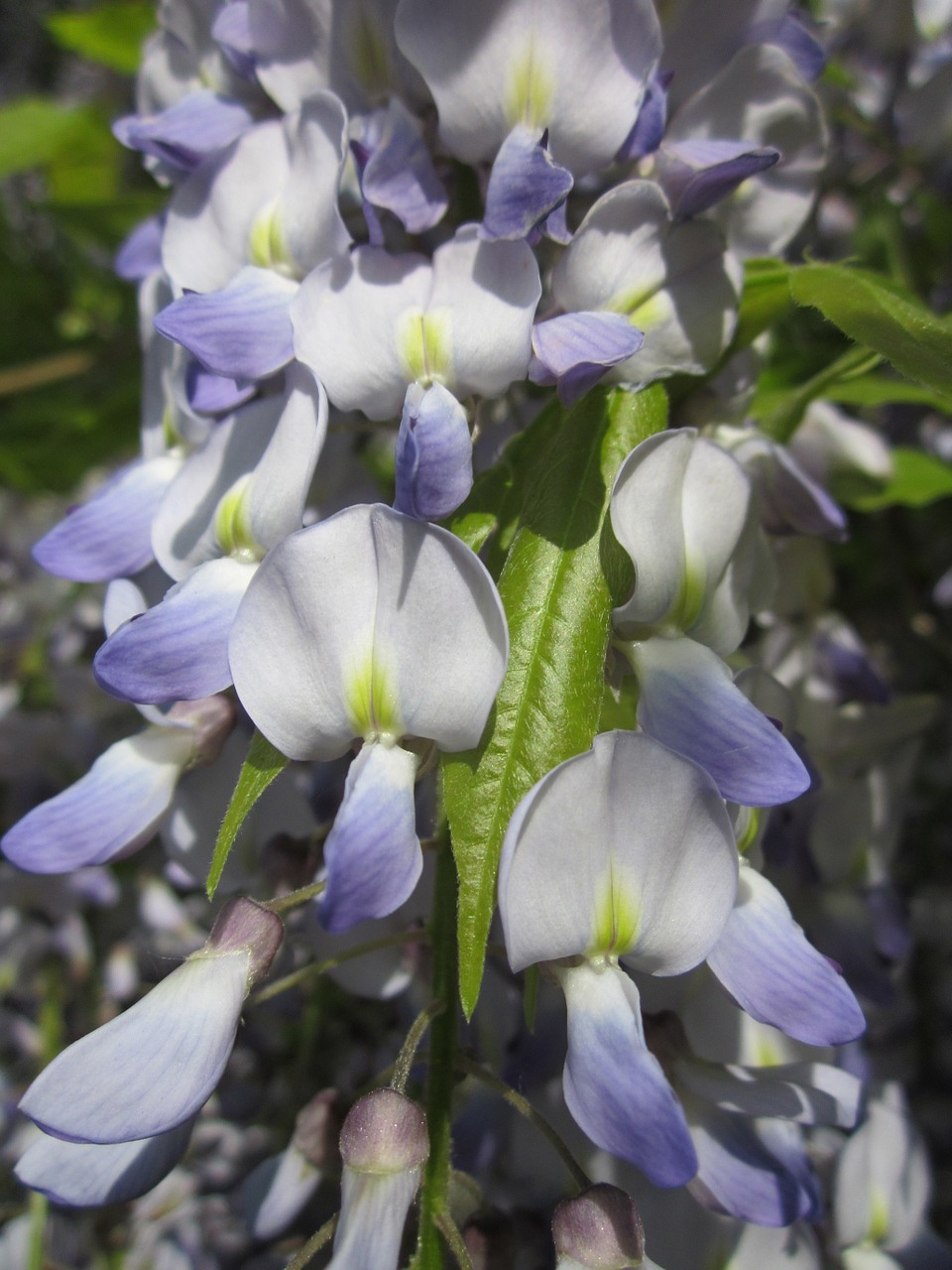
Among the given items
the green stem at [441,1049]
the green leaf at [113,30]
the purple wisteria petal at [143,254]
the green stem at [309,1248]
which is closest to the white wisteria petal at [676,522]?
the green stem at [441,1049]

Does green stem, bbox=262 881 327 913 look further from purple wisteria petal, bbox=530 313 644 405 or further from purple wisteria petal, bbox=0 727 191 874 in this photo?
purple wisteria petal, bbox=530 313 644 405

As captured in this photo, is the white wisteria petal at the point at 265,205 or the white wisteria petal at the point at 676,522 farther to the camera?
the white wisteria petal at the point at 265,205

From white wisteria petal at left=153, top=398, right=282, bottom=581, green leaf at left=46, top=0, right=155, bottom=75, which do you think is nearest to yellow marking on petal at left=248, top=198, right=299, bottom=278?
white wisteria petal at left=153, top=398, right=282, bottom=581

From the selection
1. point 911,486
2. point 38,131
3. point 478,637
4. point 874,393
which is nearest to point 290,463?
point 478,637

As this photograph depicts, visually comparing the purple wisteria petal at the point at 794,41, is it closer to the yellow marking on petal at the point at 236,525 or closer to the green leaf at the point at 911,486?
the green leaf at the point at 911,486

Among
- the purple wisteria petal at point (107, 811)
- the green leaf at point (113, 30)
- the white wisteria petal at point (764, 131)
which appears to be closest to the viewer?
the purple wisteria petal at point (107, 811)

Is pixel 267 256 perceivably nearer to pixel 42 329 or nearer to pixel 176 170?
pixel 176 170
